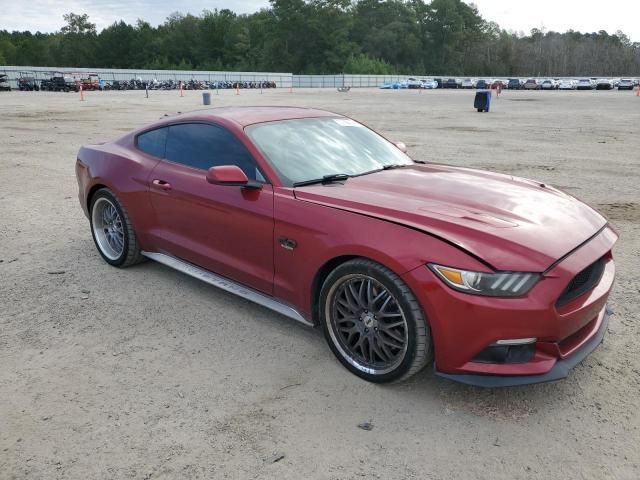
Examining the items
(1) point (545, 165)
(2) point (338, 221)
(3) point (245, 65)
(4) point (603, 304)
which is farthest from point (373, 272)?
(3) point (245, 65)

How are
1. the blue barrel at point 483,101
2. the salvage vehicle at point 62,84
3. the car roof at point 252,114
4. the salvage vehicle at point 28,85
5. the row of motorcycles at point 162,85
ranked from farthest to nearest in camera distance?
the row of motorcycles at point 162,85 → the salvage vehicle at point 28,85 → the salvage vehicle at point 62,84 → the blue barrel at point 483,101 → the car roof at point 252,114

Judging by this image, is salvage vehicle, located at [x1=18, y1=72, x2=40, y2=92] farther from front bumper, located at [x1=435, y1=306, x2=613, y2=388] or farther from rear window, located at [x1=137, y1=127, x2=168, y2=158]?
front bumper, located at [x1=435, y1=306, x2=613, y2=388]

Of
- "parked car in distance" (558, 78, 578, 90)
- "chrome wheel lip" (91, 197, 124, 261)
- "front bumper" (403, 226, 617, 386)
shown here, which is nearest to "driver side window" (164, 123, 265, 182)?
"chrome wheel lip" (91, 197, 124, 261)

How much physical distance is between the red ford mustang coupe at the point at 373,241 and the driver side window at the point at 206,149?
0.04 ft

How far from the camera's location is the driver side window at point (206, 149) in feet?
12.5

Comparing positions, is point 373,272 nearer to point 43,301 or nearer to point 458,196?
point 458,196

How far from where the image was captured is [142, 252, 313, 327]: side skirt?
3.55 meters

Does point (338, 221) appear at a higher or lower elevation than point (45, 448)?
higher

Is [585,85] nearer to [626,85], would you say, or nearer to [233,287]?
[626,85]

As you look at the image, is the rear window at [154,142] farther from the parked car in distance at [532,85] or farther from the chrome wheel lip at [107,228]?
the parked car in distance at [532,85]

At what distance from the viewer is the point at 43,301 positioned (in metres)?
4.40

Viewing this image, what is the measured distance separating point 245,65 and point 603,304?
438ft

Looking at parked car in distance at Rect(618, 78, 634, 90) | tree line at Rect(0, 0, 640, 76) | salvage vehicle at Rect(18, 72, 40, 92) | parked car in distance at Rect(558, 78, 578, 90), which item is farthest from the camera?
tree line at Rect(0, 0, 640, 76)

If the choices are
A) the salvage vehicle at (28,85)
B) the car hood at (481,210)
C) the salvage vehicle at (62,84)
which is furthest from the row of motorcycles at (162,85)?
the car hood at (481,210)
